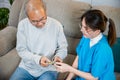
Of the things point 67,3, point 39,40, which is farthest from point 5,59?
point 67,3

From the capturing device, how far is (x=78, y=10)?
2025mm

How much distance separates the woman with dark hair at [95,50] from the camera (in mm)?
1308

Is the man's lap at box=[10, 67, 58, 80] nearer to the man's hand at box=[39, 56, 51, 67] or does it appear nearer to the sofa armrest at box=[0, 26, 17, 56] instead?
the man's hand at box=[39, 56, 51, 67]

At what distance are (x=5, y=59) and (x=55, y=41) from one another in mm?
513

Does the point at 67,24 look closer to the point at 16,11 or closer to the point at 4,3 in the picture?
the point at 16,11

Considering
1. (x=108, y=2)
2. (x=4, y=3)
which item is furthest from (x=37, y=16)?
(x=4, y=3)

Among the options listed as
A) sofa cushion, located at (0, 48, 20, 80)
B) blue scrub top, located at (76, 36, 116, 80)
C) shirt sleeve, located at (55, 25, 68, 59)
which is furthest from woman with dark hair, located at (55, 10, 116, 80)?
sofa cushion, located at (0, 48, 20, 80)

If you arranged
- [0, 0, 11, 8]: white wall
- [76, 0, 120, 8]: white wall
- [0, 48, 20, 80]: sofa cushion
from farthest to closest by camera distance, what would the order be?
[0, 0, 11, 8]: white wall → [76, 0, 120, 8]: white wall → [0, 48, 20, 80]: sofa cushion

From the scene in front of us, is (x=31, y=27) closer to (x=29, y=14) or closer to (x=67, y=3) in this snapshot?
(x=29, y=14)

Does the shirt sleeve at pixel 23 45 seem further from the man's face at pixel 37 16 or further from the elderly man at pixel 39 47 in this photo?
the man's face at pixel 37 16

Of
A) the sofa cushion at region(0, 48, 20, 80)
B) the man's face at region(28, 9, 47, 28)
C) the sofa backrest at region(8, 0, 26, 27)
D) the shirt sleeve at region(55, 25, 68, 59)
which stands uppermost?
the man's face at region(28, 9, 47, 28)

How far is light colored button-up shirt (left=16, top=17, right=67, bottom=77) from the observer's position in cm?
161

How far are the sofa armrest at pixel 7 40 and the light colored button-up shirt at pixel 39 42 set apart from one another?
38 cm

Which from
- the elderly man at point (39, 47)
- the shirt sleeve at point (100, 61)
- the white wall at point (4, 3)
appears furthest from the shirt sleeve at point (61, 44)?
the white wall at point (4, 3)
